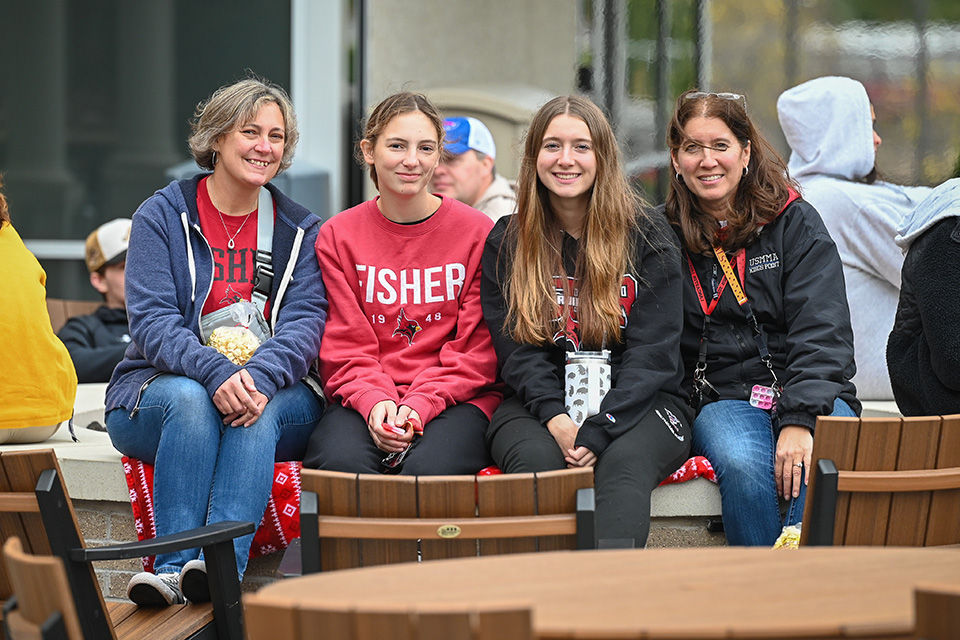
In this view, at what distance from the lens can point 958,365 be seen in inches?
128

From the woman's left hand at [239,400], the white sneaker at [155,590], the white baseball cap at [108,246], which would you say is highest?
the white baseball cap at [108,246]

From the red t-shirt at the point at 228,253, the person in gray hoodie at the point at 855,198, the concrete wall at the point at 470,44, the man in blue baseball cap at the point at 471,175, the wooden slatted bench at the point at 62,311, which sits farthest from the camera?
the concrete wall at the point at 470,44

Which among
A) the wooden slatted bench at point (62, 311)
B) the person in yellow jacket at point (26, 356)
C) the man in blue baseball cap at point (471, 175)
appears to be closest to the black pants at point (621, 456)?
A: the person in yellow jacket at point (26, 356)

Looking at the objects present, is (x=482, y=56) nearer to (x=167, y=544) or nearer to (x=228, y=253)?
(x=228, y=253)

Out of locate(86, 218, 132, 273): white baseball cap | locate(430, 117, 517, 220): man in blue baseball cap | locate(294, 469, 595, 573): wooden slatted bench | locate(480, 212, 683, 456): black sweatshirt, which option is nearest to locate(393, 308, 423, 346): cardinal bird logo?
locate(480, 212, 683, 456): black sweatshirt

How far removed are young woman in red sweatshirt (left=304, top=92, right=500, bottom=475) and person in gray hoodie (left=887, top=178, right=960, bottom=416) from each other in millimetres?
1377

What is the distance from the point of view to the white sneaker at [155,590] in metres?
2.99

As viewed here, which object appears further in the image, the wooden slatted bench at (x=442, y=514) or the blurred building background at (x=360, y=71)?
the blurred building background at (x=360, y=71)

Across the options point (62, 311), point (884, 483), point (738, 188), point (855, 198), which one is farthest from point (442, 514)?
point (62, 311)

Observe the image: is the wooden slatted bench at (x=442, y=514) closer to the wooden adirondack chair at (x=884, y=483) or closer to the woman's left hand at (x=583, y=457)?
the wooden adirondack chair at (x=884, y=483)

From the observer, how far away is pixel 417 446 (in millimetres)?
3377

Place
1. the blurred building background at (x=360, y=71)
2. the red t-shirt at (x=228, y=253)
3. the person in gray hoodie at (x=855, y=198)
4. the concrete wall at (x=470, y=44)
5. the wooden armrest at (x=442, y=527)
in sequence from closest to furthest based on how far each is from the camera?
the wooden armrest at (x=442, y=527)
the red t-shirt at (x=228, y=253)
the person in gray hoodie at (x=855, y=198)
the blurred building background at (x=360, y=71)
the concrete wall at (x=470, y=44)

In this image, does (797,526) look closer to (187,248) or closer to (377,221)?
(377,221)

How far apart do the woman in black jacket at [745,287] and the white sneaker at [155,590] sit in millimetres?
1668
